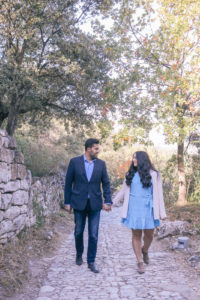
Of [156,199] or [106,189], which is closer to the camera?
[156,199]

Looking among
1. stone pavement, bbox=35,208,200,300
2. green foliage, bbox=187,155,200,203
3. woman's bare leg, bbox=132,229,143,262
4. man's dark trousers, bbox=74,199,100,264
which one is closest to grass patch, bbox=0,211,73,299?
stone pavement, bbox=35,208,200,300

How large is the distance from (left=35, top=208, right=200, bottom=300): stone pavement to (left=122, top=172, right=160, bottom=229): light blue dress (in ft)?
2.43

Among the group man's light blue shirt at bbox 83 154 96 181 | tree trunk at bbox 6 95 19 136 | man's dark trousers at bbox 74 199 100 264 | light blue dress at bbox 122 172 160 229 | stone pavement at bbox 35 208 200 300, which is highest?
tree trunk at bbox 6 95 19 136

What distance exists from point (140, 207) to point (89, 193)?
79cm

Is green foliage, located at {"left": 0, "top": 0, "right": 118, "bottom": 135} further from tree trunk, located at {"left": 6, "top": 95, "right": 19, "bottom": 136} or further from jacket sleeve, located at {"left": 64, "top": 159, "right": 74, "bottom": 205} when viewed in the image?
jacket sleeve, located at {"left": 64, "top": 159, "right": 74, "bottom": 205}

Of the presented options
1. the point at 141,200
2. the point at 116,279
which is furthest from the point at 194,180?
the point at 116,279

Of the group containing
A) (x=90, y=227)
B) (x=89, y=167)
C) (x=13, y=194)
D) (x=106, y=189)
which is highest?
(x=89, y=167)

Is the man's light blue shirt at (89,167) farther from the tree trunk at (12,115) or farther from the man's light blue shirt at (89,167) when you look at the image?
the tree trunk at (12,115)

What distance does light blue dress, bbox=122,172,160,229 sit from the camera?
4.75m

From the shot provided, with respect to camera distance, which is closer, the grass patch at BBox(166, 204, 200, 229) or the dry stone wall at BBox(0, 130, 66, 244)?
the dry stone wall at BBox(0, 130, 66, 244)

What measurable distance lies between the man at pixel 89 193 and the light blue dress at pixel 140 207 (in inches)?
15.0

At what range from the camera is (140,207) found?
476cm

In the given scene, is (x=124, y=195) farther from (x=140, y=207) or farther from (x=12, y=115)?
(x=12, y=115)

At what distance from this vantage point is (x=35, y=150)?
48.9ft
